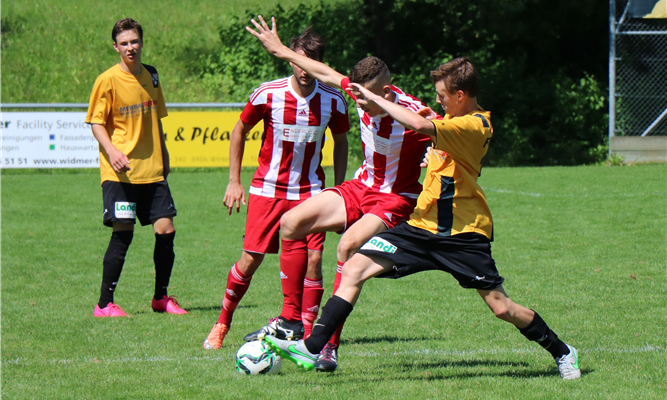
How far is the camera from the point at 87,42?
26.2m

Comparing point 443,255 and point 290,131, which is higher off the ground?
point 290,131

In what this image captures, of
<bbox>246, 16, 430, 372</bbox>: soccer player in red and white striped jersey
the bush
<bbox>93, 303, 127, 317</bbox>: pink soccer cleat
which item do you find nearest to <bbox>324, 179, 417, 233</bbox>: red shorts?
<bbox>246, 16, 430, 372</bbox>: soccer player in red and white striped jersey

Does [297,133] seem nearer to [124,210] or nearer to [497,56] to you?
[124,210]

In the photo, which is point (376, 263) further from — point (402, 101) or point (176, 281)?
point (176, 281)

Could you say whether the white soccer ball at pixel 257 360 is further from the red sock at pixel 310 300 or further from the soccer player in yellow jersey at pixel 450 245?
the red sock at pixel 310 300

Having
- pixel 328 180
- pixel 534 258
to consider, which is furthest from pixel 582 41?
pixel 534 258

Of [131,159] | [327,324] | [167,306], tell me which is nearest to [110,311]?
[167,306]

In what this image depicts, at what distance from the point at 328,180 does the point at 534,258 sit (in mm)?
7182

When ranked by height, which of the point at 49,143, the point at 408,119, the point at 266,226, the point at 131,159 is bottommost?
the point at 49,143

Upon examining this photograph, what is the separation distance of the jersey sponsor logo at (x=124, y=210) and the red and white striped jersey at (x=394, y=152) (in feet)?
7.44

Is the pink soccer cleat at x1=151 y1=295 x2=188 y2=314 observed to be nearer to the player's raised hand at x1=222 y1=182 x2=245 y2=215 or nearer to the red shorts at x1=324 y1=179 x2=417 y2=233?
the player's raised hand at x1=222 y1=182 x2=245 y2=215

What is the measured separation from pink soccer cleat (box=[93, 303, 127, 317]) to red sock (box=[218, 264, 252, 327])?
4.26 feet

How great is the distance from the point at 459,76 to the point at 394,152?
34.7 inches

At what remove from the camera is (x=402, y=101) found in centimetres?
486
